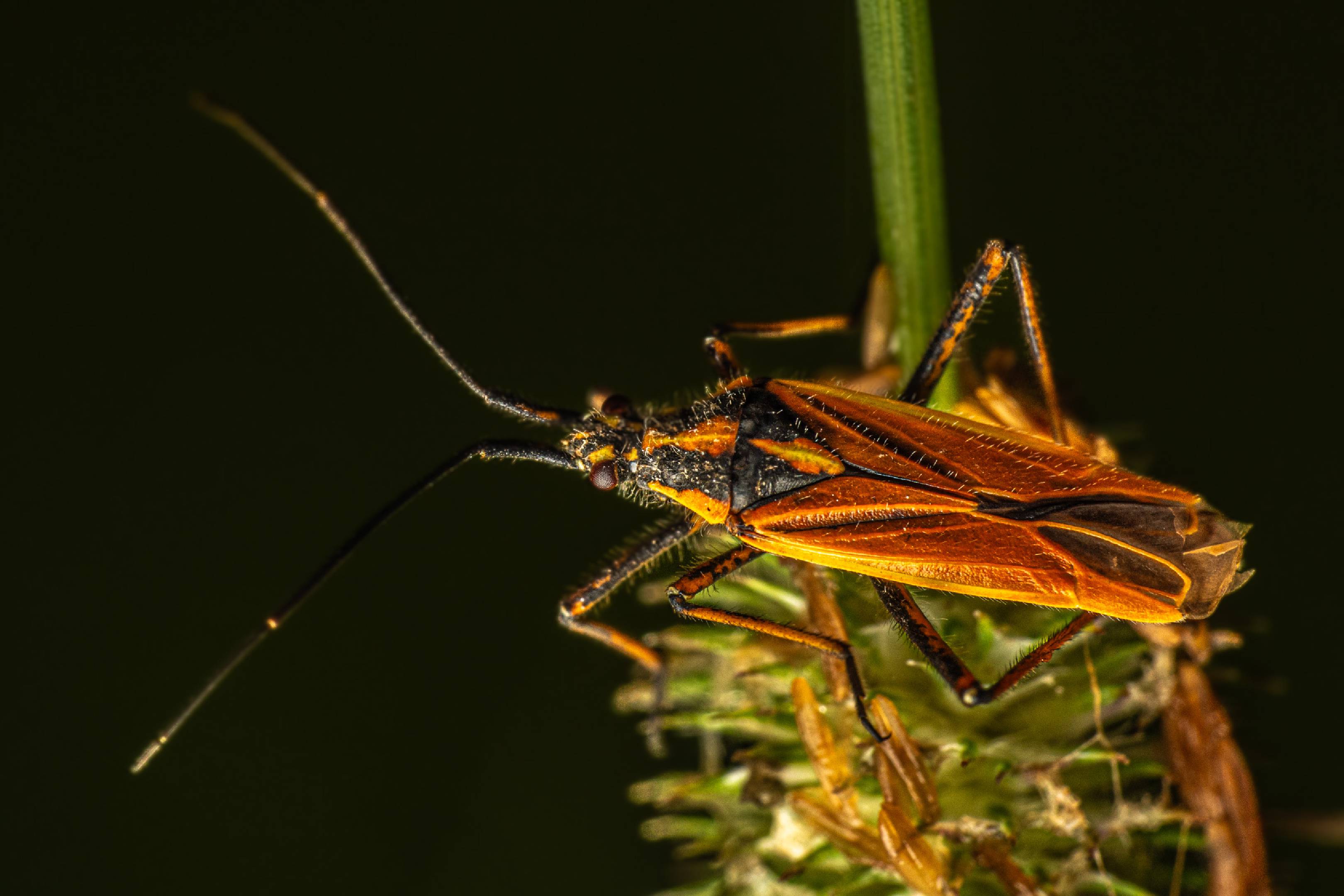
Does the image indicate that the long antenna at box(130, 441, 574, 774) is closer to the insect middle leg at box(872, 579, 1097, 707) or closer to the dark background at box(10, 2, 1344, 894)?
the dark background at box(10, 2, 1344, 894)

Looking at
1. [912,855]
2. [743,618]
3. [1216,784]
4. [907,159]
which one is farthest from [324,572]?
[1216,784]

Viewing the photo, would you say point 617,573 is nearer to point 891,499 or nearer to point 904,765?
point 891,499

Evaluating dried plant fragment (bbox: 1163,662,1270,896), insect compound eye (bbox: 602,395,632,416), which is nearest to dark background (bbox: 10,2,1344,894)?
insect compound eye (bbox: 602,395,632,416)

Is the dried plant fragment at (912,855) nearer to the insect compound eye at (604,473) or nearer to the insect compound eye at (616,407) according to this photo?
the insect compound eye at (604,473)

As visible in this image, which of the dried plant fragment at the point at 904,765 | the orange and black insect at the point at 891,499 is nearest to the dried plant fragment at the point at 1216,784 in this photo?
the orange and black insect at the point at 891,499

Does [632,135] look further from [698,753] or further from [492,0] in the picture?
[698,753]

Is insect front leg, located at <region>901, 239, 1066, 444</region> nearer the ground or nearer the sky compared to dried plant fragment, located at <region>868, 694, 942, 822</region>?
nearer the sky
